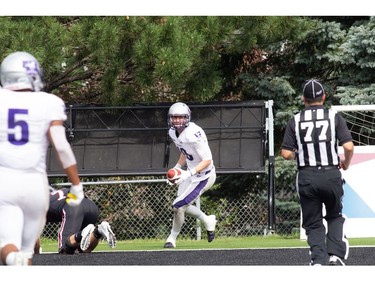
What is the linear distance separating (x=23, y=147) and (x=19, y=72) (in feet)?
1.75

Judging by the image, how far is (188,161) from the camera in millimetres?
15320

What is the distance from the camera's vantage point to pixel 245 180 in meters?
21.8

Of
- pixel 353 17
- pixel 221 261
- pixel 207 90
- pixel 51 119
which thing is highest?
pixel 353 17

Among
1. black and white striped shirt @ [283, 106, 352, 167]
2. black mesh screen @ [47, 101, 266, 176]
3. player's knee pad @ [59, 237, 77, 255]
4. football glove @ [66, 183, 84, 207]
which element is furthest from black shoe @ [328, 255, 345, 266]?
black mesh screen @ [47, 101, 266, 176]

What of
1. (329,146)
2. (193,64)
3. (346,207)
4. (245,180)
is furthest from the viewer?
(245,180)

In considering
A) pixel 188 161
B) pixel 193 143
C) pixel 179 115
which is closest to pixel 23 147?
pixel 179 115

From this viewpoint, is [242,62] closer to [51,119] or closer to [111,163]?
[111,163]

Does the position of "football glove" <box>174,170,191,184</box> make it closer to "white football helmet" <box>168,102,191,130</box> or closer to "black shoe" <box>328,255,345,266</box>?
"white football helmet" <box>168,102,191,130</box>

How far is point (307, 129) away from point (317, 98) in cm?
30

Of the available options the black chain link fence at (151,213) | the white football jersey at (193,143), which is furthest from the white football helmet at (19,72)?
the black chain link fence at (151,213)

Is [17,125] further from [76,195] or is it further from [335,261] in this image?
[335,261]

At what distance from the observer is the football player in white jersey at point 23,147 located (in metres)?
7.75

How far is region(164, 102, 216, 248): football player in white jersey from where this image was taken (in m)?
14.8

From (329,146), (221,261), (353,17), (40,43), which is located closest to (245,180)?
(353,17)
